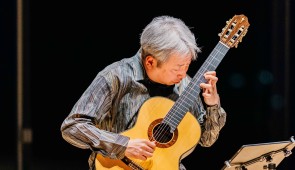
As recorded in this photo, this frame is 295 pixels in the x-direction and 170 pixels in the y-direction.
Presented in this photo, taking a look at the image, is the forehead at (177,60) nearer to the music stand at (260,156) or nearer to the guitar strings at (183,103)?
the guitar strings at (183,103)

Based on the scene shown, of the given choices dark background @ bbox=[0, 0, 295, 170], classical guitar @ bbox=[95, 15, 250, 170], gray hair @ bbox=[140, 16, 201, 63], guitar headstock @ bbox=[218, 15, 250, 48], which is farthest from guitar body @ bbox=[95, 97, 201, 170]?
dark background @ bbox=[0, 0, 295, 170]

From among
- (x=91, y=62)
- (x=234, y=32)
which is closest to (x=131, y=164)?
(x=234, y=32)

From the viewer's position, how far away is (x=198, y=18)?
15.3ft

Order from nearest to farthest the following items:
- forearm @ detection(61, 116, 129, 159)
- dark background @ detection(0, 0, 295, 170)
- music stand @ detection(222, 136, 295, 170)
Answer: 1. forearm @ detection(61, 116, 129, 159)
2. music stand @ detection(222, 136, 295, 170)
3. dark background @ detection(0, 0, 295, 170)

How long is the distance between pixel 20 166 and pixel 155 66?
206cm

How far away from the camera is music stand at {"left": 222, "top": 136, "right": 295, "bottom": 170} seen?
3.18 meters

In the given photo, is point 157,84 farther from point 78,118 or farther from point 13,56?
point 13,56

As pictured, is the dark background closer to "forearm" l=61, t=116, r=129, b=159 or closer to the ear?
the ear

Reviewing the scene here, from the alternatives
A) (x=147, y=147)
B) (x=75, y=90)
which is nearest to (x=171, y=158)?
(x=147, y=147)

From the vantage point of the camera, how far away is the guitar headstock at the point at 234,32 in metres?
3.13

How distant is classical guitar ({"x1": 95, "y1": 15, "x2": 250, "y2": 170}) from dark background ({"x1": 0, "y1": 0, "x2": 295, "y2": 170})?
59.2 inches

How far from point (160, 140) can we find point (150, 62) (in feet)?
1.23

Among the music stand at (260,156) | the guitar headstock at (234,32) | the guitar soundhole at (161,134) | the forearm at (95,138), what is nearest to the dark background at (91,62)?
the music stand at (260,156)

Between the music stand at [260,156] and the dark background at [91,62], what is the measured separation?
1348mm
